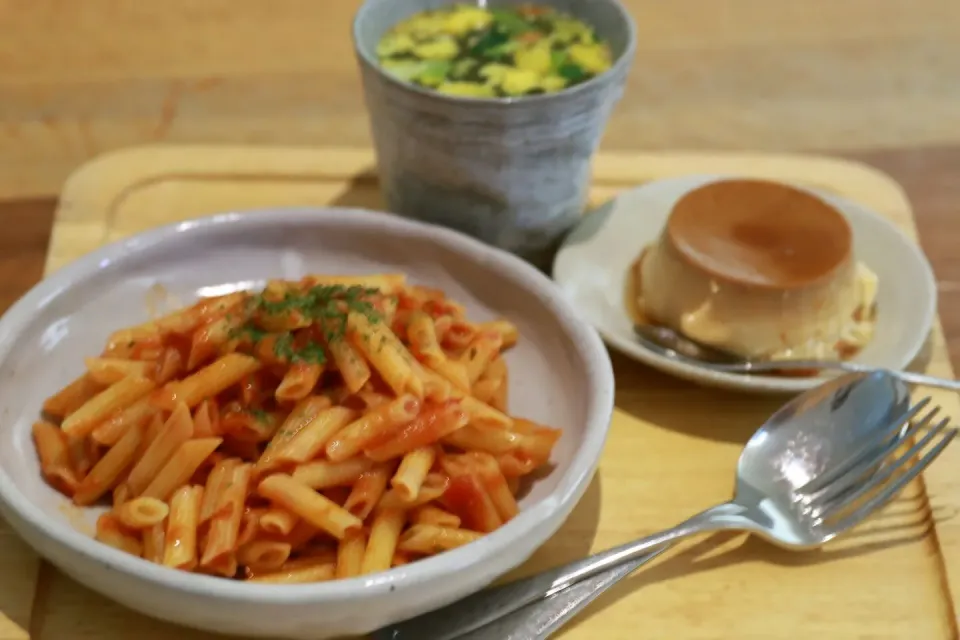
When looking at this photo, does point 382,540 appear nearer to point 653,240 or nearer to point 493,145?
point 493,145

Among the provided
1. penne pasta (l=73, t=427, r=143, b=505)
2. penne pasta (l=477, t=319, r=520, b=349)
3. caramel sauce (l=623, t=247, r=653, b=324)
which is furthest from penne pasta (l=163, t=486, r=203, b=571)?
caramel sauce (l=623, t=247, r=653, b=324)

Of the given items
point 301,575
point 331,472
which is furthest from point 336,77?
point 301,575

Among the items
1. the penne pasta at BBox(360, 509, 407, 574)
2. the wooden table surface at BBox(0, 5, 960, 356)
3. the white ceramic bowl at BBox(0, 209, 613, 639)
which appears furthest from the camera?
the wooden table surface at BBox(0, 5, 960, 356)

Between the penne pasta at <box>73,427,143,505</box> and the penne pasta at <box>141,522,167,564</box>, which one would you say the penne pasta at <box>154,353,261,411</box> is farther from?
the penne pasta at <box>141,522,167,564</box>

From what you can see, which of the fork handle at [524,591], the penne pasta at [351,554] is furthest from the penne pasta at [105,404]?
the fork handle at [524,591]

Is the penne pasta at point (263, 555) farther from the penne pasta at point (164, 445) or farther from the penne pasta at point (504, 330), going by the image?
the penne pasta at point (504, 330)

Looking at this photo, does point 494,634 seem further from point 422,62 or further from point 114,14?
point 114,14

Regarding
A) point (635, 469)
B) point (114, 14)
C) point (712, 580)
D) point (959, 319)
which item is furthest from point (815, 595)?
point (114, 14)
